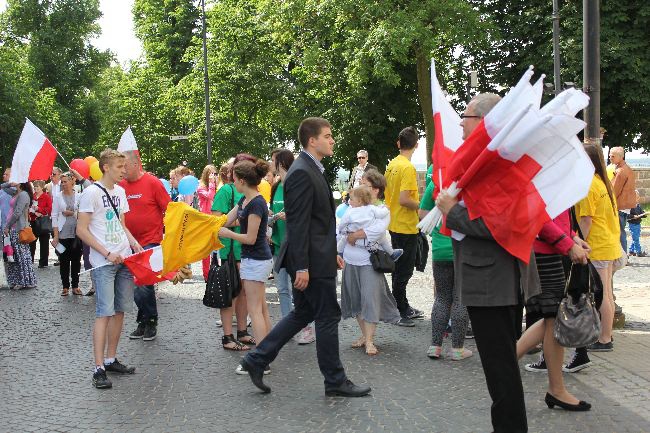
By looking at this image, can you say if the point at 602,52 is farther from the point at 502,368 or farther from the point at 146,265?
the point at 502,368

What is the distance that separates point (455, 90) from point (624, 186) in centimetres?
2665

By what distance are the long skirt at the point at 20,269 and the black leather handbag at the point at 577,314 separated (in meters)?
10.5

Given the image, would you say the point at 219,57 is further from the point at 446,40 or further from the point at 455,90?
the point at 446,40

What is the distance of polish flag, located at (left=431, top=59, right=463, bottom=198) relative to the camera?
17.2ft

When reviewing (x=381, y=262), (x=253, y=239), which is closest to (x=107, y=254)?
(x=253, y=239)

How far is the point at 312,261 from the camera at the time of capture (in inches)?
257

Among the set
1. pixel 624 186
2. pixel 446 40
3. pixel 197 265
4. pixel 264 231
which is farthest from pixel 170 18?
pixel 264 231

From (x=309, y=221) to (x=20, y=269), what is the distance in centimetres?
922

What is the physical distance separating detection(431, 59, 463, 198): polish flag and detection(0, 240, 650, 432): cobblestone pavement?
172cm

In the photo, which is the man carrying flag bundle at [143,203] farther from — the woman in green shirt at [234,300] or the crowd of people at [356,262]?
the woman in green shirt at [234,300]

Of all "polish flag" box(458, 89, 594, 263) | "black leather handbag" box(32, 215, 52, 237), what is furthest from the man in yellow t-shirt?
"black leather handbag" box(32, 215, 52, 237)

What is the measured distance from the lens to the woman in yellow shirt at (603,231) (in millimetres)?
7496

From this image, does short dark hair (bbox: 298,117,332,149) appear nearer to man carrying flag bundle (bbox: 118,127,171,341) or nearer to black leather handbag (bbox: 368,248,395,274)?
black leather handbag (bbox: 368,248,395,274)

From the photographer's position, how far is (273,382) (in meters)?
7.16
